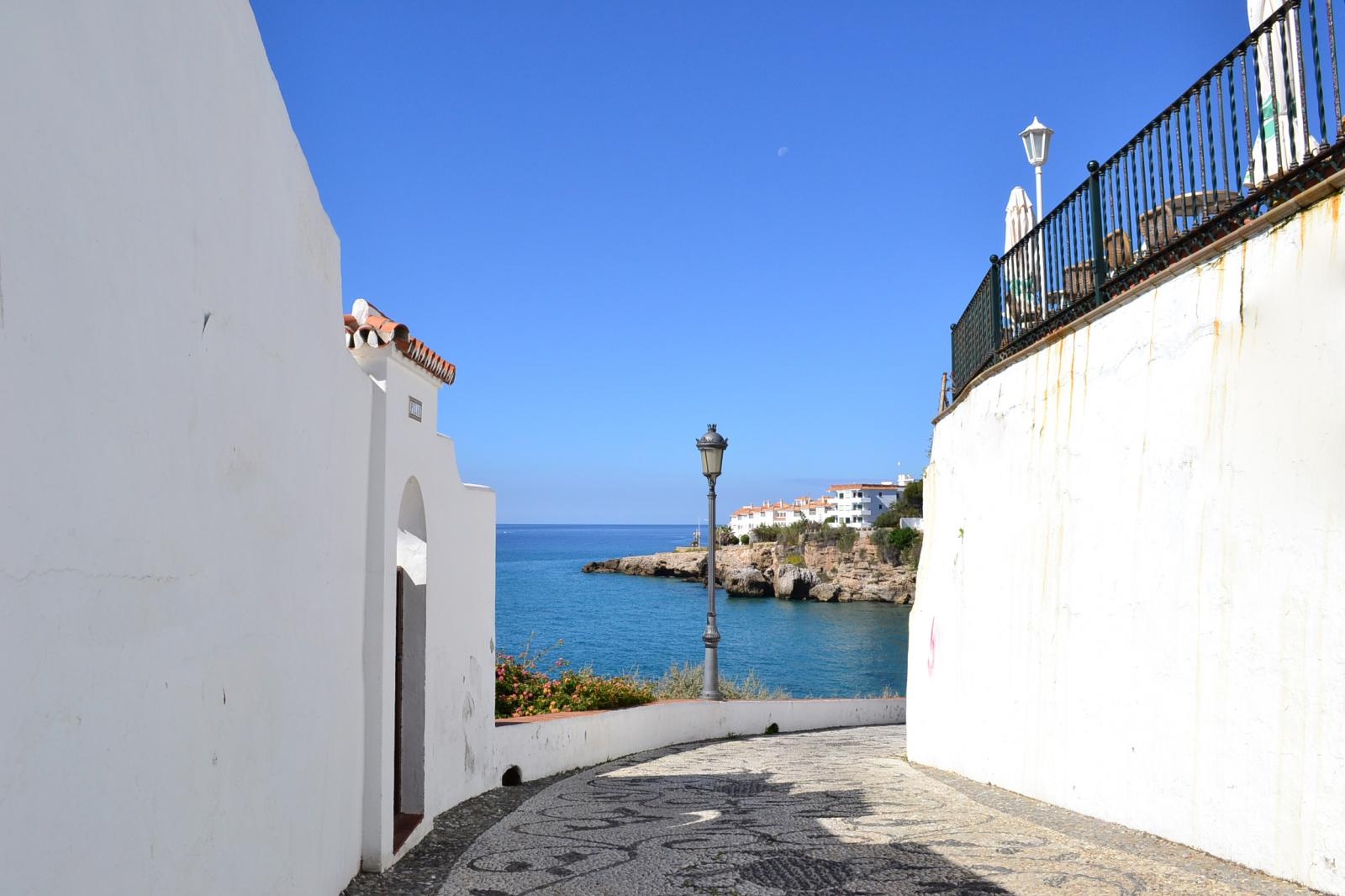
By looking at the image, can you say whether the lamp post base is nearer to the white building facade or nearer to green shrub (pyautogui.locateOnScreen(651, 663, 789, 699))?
green shrub (pyautogui.locateOnScreen(651, 663, 789, 699))

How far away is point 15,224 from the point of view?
83.0 inches

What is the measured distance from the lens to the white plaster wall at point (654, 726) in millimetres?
9375

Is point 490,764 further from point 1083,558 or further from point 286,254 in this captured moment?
point 286,254

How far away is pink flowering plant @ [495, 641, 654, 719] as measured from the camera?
10898 mm

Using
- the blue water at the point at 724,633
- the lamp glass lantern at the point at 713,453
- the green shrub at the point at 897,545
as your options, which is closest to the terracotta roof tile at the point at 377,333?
the lamp glass lantern at the point at 713,453

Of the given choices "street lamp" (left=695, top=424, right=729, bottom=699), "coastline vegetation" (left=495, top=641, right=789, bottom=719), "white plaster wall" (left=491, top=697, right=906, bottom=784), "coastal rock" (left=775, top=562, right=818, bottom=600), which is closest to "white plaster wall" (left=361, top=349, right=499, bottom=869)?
"white plaster wall" (left=491, top=697, right=906, bottom=784)

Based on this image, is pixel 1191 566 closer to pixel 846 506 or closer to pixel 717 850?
pixel 717 850

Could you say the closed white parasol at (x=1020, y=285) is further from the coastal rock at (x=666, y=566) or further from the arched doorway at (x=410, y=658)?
the coastal rock at (x=666, y=566)

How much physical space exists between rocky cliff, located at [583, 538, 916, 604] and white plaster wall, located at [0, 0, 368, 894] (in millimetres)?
68322

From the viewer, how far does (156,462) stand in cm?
281

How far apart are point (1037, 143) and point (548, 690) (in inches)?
344

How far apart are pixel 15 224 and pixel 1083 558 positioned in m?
6.81

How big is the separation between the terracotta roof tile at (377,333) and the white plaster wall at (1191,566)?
178 inches

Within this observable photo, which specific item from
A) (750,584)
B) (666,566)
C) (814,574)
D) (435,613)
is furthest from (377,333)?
(666,566)
